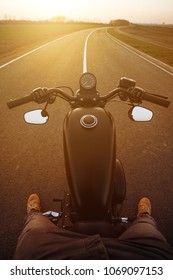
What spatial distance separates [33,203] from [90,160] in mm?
1330

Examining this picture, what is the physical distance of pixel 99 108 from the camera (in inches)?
78.2

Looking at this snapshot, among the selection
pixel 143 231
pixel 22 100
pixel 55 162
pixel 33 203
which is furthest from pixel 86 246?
pixel 55 162

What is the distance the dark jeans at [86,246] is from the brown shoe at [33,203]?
1115 millimetres

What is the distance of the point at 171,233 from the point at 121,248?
1550mm

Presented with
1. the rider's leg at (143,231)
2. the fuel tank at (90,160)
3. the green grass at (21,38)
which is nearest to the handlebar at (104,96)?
the fuel tank at (90,160)

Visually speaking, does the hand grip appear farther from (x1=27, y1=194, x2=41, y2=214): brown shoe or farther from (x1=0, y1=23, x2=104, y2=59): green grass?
(x1=0, y1=23, x2=104, y2=59): green grass

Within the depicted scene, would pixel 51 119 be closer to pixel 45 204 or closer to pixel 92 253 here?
pixel 45 204

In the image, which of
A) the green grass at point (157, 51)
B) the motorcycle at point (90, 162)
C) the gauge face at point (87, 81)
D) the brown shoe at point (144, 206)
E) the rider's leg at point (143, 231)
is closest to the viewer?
the rider's leg at point (143, 231)

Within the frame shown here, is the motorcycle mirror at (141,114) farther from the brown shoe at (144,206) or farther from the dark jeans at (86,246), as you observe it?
the brown shoe at (144,206)

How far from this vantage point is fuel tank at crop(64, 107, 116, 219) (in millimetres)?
1798

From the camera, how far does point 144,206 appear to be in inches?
115

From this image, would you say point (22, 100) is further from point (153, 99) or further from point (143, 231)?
point (143, 231)

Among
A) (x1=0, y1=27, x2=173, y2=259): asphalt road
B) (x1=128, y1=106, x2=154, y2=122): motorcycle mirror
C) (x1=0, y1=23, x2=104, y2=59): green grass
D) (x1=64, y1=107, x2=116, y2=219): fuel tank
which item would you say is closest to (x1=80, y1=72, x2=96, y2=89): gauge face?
(x1=64, y1=107, x2=116, y2=219): fuel tank

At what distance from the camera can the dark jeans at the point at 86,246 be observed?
1.34 metres
